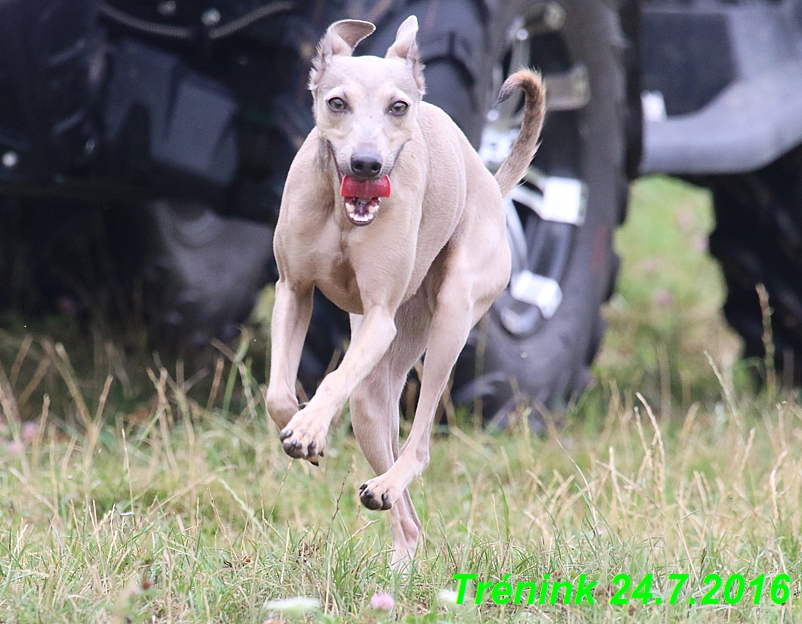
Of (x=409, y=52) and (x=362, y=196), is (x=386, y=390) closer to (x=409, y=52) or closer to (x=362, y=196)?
(x=362, y=196)

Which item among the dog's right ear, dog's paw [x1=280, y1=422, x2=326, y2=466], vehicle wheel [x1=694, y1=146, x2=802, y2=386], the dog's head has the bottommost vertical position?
vehicle wheel [x1=694, y1=146, x2=802, y2=386]

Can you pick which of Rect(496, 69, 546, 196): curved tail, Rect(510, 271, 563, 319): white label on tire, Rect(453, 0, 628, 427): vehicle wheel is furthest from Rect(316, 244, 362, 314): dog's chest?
Rect(510, 271, 563, 319): white label on tire

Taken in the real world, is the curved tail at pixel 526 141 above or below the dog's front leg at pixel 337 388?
above

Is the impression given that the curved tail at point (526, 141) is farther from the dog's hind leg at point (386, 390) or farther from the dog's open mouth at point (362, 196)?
the dog's open mouth at point (362, 196)

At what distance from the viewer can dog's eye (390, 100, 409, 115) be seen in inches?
59.4

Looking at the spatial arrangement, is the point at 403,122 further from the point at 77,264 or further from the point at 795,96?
the point at 77,264

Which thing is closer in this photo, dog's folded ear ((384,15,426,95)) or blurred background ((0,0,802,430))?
dog's folded ear ((384,15,426,95))

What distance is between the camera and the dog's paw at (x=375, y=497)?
162 centimetres

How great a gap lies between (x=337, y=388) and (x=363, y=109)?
386mm

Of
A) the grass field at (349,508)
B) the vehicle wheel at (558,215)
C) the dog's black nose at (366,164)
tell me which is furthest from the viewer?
the vehicle wheel at (558,215)

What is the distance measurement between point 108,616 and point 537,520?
41.4 inches

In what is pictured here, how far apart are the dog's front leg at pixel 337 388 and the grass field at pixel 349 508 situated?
48cm

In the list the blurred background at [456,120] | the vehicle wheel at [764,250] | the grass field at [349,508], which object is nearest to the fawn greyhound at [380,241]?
the grass field at [349,508]

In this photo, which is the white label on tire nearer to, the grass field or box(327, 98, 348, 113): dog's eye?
the grass field
